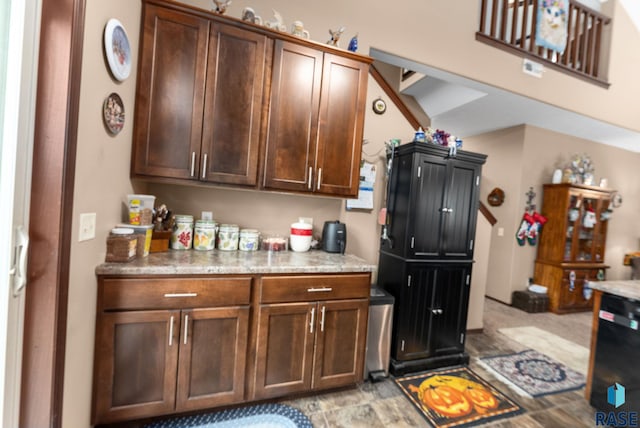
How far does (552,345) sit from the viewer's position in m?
2.96

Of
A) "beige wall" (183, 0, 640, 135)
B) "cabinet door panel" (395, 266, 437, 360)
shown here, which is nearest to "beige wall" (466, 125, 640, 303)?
"beige wall" (183, 0, 640, 135)

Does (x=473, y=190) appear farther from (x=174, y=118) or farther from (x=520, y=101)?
(x=174, y=118)

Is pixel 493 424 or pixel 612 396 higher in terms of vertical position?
pixel 612 396

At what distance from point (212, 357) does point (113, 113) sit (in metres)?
1.41

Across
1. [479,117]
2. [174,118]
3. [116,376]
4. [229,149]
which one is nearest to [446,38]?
[479,117]

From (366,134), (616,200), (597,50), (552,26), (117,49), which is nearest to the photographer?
(117,49)

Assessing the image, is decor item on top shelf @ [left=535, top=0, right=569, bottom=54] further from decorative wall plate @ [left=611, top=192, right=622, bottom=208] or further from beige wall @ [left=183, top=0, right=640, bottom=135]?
decorative wall plate @ [left=611, top=192, right=622, bottom=208]

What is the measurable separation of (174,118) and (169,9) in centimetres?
64

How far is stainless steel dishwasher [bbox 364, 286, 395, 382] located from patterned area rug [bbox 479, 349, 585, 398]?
1.05 meters

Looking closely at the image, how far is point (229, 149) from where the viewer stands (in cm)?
176

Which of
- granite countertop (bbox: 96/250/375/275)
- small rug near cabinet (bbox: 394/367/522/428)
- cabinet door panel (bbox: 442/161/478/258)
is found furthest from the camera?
cabinet door panel (bbox: 442/161/478/258)

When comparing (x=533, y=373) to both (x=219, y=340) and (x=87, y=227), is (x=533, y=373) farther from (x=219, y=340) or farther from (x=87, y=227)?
(x=87, y=227)

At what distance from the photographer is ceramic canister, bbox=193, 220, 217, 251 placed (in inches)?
74.9

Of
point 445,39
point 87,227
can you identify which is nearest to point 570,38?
point 445,39
